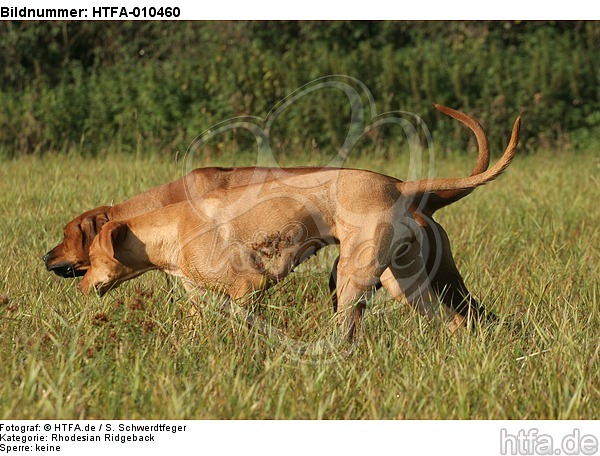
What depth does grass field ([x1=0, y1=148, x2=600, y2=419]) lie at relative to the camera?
356 cm

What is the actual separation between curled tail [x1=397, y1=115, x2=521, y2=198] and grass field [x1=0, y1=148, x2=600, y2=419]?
639mm

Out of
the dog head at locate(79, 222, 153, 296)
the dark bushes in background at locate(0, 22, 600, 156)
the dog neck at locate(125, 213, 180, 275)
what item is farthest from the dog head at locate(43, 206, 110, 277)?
the dark bushes in background at locate(0, 22, 600, 156)

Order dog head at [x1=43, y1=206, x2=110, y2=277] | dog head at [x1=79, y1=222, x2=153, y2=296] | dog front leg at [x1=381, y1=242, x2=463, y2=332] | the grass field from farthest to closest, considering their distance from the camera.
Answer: dog head at [x1=43, y1=206, x2=110, y2=277], dog front leg at [x1=381, y1=242, x2=463, y2=332], dog head at [x1=79, y1=222, x2=153, y2=296], the grass field

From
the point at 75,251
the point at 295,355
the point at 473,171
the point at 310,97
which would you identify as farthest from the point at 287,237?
the point at 310,97

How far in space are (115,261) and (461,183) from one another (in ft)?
5.95

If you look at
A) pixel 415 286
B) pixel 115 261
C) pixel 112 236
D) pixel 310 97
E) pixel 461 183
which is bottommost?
pixel 310 97

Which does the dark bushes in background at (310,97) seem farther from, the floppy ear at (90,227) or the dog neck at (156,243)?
the dog neck at (156,243)

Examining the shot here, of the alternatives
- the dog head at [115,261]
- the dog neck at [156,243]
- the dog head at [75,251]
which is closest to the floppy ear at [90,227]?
the dog head at [75,251]

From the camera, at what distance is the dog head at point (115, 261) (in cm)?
489

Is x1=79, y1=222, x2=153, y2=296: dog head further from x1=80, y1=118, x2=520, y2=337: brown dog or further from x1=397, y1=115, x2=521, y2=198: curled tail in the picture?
x1=397, y1=115, x2=521, y2=198: curled tail

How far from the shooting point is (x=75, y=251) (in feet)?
17.1

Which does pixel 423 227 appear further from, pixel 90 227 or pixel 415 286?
pixel 90 227
